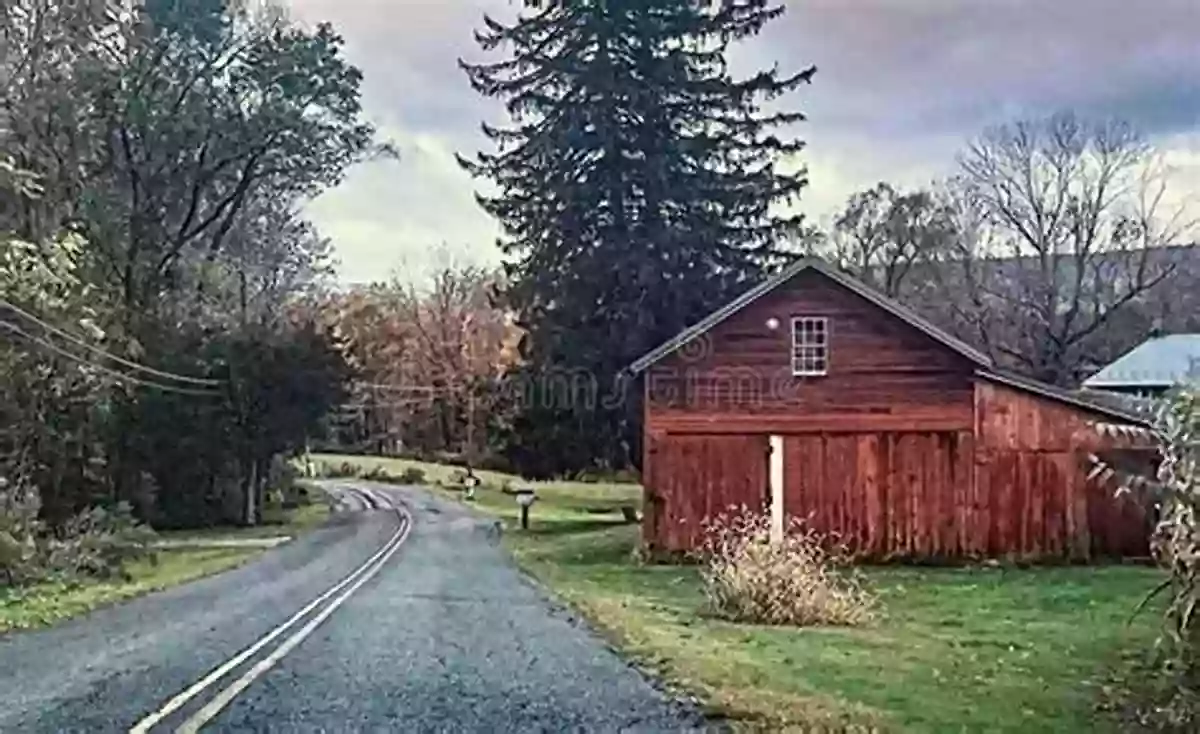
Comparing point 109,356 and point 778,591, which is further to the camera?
point 109,356

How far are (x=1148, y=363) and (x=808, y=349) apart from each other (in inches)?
1065

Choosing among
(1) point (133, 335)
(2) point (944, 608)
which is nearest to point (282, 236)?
(1) point (133, 335)

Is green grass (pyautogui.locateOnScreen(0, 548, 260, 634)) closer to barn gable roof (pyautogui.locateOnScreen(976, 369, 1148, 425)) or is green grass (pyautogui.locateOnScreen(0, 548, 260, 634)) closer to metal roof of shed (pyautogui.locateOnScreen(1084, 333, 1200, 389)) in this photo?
barn gable roof (pyautogui.locateOnScreen(976, 369, 1148, 425))

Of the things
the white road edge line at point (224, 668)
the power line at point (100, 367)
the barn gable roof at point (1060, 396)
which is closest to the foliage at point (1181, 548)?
the white road edge line at point (224, 668)

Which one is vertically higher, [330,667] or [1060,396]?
[1060,396]

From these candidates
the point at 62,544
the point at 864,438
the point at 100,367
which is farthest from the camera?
the point at 100,367

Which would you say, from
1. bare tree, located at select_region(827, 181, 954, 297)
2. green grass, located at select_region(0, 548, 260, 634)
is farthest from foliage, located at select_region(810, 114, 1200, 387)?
green grass, located at select_region(0, 548, 260, 634)

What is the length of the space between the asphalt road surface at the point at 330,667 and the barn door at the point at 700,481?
687 centimetres

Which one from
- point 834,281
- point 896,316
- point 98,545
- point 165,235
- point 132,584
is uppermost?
point 165,235

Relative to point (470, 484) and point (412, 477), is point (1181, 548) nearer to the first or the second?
point (470, 484)

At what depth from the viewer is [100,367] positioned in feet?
139

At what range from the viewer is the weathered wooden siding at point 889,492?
29.7 metres

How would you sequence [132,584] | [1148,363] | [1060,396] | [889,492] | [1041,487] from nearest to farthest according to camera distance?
[132,584] → [1060,396] → [1041,487] → [889,492] → [1148,363]

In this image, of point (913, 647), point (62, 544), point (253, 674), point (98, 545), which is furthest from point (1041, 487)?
point (253, 674)
